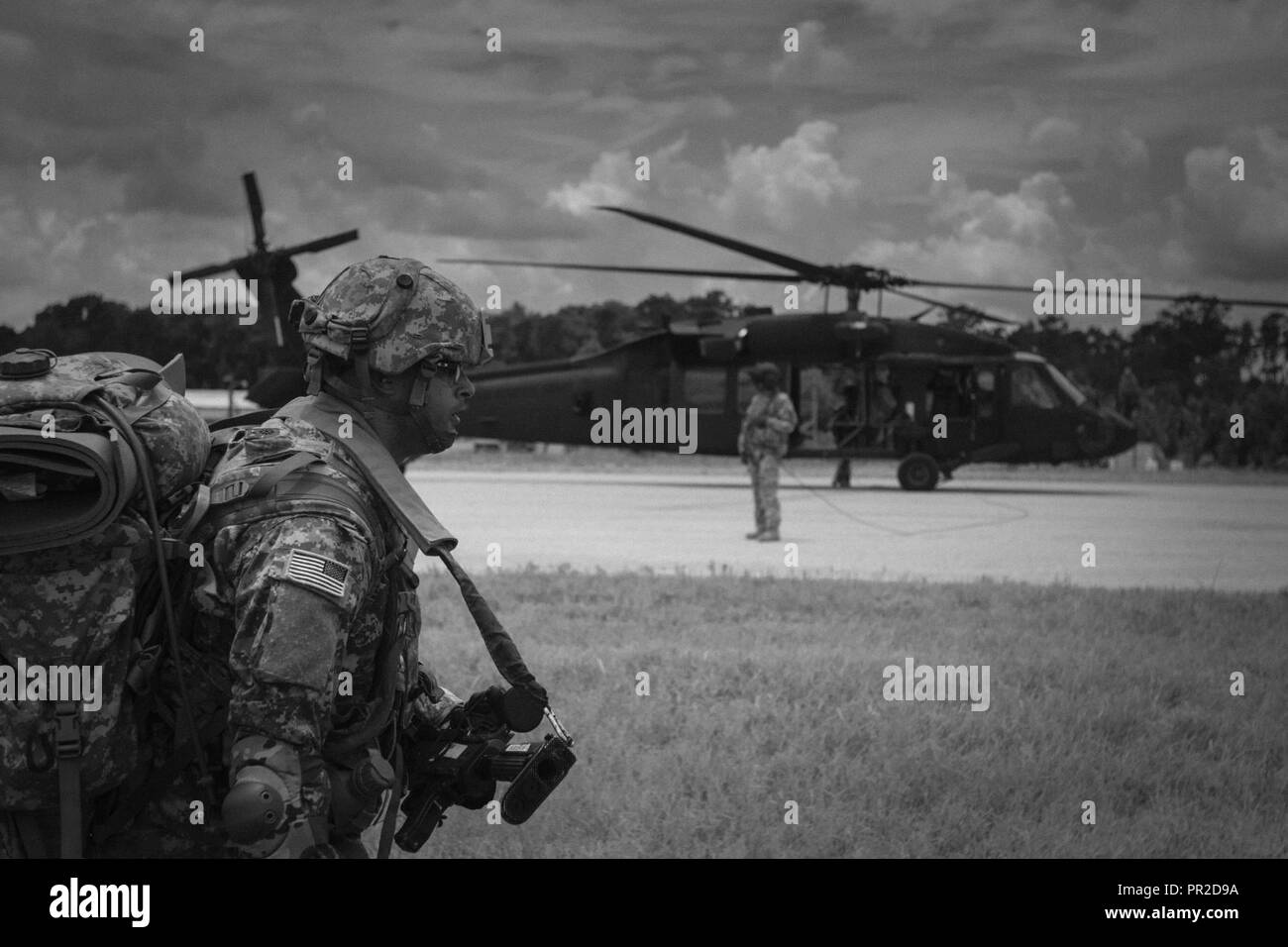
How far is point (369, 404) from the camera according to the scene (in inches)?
107

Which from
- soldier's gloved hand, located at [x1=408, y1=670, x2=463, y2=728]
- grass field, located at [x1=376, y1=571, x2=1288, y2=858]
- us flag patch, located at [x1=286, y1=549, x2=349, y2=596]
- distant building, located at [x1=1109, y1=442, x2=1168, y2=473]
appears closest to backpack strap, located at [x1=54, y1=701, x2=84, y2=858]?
us flag patch, located at [x1=286, y1=549, x2=349, y2=596]

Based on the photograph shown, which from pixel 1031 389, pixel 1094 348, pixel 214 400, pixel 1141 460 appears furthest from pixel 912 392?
pixel 1094 348

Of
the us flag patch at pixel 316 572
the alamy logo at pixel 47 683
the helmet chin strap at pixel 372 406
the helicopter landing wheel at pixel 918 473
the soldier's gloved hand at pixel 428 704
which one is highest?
the helmet chin strap at pixel 372 406

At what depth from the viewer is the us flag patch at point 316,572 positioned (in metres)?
2.23

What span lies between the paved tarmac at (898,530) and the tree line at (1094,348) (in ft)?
9.63

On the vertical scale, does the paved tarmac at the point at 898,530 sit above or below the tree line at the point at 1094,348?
below

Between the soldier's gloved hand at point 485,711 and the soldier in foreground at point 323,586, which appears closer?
the soldier in foreground at point 323,586

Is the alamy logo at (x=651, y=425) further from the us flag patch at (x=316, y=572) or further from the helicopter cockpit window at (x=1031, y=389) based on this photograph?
the us flag patch at (x=316, y=572)
